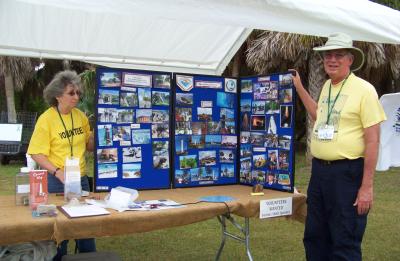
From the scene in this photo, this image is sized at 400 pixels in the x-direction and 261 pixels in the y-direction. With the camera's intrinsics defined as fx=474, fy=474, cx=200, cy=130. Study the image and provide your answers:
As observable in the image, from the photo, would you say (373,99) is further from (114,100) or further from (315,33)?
(114,100)

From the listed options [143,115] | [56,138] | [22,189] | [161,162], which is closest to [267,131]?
[161,162]

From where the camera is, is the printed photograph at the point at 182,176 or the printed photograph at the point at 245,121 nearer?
the printed photograph at the point at 182,176

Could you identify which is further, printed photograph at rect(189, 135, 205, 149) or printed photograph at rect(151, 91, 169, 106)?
printed photograph at rect(189, 135, 205, 149)

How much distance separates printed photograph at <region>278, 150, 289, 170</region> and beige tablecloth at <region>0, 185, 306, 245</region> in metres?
0.20

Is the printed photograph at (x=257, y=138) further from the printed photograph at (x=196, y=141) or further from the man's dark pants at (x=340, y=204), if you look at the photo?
the man's dark pants at (x=340, y=204)

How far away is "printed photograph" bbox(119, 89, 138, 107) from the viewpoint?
11.6ft

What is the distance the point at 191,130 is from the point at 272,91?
722 mm

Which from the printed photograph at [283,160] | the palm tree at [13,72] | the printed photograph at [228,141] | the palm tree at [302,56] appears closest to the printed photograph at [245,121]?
the printed photograph at [228,141]

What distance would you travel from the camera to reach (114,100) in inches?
138

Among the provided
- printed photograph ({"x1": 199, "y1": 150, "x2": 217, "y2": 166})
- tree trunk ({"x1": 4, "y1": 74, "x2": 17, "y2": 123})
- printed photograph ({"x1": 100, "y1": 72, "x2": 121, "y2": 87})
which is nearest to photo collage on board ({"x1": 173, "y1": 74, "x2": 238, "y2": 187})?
printed photograph ({"x1": 199, "y1": 150, "x2": 217, "y2": 166})

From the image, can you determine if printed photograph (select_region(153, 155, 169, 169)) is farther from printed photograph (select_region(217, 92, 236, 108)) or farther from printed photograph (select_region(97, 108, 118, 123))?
printed photograph (select_region(217, 92, 236, 108))

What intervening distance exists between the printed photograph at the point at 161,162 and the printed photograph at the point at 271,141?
0.80 metres

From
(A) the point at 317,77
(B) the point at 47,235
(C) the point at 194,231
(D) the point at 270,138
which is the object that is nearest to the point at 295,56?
(A) the point at 317,77

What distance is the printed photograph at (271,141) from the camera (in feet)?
12.1
